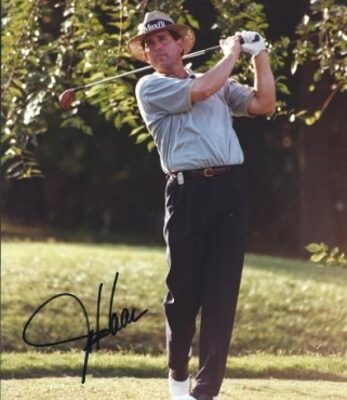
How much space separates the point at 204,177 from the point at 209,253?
33 cm

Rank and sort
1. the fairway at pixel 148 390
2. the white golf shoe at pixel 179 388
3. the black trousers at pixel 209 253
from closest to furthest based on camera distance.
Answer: the black trousers at pixel 209 253, the white golf shoe at pixel 179 388, the fairway at pixel 148 390

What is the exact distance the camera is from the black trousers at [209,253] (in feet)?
16.0

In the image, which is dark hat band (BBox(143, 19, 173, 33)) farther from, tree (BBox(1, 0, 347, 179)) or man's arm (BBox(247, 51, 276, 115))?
tree (BBox(1, 0, 347, 179))

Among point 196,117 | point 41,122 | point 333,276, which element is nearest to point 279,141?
point 333,276

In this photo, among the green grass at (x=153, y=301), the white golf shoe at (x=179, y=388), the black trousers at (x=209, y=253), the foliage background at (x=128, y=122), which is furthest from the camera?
the green grass at (x=153, y=301)

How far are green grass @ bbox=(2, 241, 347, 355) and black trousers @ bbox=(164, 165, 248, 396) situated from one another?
3.10 meters

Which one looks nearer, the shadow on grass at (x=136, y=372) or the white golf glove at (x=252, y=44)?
the white golf glove at (x=252, y=44)

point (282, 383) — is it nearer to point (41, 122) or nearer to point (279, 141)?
point (41, 122)

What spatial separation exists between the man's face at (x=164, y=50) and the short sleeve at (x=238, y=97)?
0.80 feet

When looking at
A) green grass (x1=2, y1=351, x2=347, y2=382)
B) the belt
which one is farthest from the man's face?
green grass (x1=2, y1=351, x2=347, y2=382)

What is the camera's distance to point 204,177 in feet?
16.0

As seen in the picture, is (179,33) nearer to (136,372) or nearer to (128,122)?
(128,122)

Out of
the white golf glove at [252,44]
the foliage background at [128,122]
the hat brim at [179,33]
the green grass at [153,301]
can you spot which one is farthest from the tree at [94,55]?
the green grass at [153,301]

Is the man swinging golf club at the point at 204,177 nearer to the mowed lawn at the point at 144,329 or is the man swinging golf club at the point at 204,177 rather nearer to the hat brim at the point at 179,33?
the hat brim at the point at 179,33
